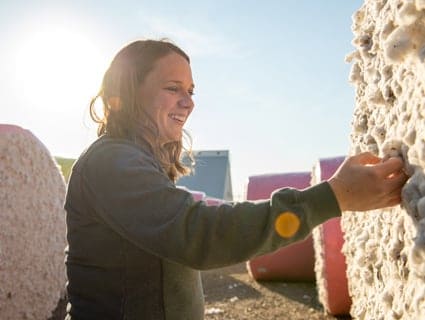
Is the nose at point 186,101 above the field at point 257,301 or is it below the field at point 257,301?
above

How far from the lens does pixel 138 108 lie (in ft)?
5.22

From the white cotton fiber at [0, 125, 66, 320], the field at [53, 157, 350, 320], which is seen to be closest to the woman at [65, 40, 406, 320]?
the white cotton fiber at [0, 125, 66, 320]

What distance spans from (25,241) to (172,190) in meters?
2.74

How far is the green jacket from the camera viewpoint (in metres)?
1.10

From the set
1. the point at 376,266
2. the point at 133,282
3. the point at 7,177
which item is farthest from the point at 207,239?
the point at 7,177

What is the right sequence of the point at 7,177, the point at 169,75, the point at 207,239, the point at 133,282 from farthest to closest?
the point at 7,177 < the point at 169,75 < the point at 133,282 < the point at 207,239

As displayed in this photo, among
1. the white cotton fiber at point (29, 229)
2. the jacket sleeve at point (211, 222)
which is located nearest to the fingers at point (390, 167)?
the jacket sleeve at point (211, 222)

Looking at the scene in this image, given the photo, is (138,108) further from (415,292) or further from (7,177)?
(7,177)

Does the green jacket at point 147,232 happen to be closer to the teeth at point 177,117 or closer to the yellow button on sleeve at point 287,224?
the yellow button on sleeve at point 287,224

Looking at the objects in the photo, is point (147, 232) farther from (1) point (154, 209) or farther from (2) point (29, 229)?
(2) point (29, 229)

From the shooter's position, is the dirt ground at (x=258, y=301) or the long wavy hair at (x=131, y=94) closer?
the long wavy hair at (x=131, y=94)

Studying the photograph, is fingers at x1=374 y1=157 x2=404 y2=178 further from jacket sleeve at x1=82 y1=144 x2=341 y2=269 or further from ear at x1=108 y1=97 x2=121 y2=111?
ear at x1=108 y1=97 x2=121 y2=111

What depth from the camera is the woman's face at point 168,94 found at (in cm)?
157

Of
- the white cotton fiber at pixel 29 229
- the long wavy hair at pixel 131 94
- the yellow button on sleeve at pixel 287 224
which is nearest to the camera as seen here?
the yellow button on sleeve at pixel 287 224
